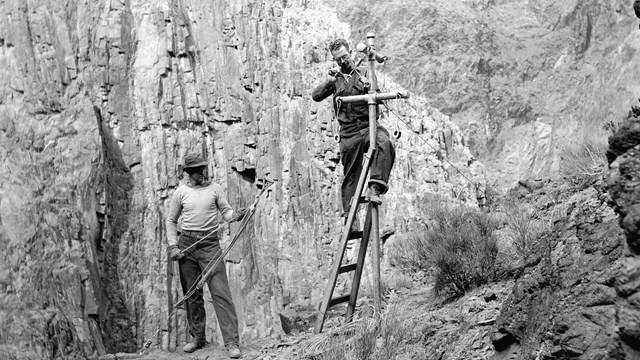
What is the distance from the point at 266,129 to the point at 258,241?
3446 mm

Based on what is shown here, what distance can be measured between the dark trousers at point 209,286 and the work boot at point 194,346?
0.02 metres

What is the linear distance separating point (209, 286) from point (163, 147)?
15.6 metres

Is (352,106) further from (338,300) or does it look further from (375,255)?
(338,300)

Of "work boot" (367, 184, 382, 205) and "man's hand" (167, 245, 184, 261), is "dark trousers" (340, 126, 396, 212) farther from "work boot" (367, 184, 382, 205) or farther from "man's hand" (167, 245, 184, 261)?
"man's hand" (167, 245, 184, 261)

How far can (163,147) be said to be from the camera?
21578 mm

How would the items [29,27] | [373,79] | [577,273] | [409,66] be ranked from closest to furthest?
[577,273] → [373,79] → [29,27] → [409,66]

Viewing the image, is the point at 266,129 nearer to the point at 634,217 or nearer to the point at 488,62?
the point at 488,62

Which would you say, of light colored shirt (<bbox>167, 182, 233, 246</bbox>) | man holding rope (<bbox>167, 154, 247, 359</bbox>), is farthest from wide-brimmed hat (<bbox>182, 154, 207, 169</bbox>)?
light colored shirt (<bbox>167, 182, 233, 246</bbox>)

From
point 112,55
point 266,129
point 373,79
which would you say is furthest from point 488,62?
point 373,79

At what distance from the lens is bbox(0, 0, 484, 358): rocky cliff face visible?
59.6 feet

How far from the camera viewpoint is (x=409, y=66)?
21.8 meters

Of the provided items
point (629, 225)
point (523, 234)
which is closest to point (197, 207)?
point (523, 234)

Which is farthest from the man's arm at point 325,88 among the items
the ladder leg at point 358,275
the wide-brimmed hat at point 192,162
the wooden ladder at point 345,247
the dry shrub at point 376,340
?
the dry shrub at point 376,340

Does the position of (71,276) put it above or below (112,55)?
below
